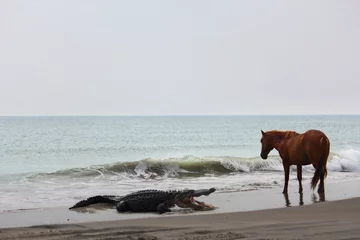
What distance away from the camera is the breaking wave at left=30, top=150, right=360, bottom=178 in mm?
20183

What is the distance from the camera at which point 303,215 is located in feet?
27.8

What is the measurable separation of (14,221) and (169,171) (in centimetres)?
1280

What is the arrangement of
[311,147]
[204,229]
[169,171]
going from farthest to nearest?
[169,171] → [311,147] → [204,229]

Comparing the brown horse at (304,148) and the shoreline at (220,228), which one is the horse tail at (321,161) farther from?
the shoreline at (220,228)

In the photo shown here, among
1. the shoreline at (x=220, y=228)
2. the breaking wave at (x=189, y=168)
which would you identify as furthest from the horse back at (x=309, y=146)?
the breaking wave at (x=189, y=168)

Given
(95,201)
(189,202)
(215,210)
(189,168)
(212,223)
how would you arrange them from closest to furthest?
(212,223) < (215,210) < (189,202) < (95,201) < (189,168)

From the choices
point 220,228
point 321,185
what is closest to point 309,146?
point 321,185

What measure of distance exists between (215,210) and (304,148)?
11.5 feet

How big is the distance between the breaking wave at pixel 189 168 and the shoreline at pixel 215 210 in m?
7.79

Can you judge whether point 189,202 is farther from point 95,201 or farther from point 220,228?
point 220,228

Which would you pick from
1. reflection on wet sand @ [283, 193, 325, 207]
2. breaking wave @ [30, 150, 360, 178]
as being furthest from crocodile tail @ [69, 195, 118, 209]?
breaking wave @ [30, 150, 360, 178]

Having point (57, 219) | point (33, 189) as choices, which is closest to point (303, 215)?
point (57, 219)

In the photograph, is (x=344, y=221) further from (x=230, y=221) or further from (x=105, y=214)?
(x=105, y=214)

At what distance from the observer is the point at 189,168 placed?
21828 millimetres
